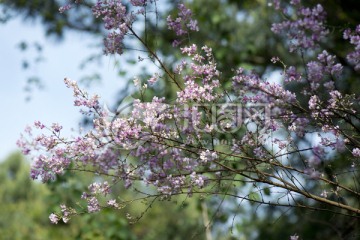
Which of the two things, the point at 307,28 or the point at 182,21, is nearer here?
the point at 307,28

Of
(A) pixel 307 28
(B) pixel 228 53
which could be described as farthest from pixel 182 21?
(B) pixel 228 53

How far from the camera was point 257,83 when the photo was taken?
209 centimetres

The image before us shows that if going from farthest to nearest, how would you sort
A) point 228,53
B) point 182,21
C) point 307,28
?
point 228,53 < point 182,21 < point 307,28

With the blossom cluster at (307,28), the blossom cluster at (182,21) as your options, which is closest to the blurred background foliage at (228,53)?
the blossom cluster at (182,21)

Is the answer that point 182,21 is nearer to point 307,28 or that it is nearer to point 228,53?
point 307,28

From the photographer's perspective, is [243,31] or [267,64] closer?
[267,64]

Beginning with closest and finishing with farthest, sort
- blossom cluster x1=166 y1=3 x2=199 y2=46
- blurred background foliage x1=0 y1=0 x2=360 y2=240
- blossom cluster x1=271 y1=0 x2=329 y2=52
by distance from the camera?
→ blossom cluster x1=271 y1=0 x2=329 y2=52 → blossom cluster x1=166 y1=3 x2=199 y2=46 → blurred background foliage x1=0 y1=0 x2=360 y2=240

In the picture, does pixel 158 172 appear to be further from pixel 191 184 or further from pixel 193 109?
pixel 193 109

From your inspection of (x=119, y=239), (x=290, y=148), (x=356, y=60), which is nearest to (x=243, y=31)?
(x=119, y=239)

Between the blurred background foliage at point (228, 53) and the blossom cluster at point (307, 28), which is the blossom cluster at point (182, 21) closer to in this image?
the blossom cluster at point (307, 28)

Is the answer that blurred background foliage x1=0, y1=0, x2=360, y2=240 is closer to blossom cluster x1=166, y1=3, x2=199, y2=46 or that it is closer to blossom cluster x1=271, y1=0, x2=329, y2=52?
blossom cluster x1=166, y1=3, x2=199, y2=46

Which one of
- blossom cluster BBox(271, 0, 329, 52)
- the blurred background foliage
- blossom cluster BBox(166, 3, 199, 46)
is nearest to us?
blossom cluster BBox(271, 0, 329, 52)

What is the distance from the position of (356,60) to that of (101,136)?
1.23 meters

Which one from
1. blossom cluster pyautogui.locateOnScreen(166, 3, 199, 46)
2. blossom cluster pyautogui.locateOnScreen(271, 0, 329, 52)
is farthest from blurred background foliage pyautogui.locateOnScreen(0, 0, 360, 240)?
blossom cluster pyautogui.locateOnScreen(271, 0, 329, 52)
